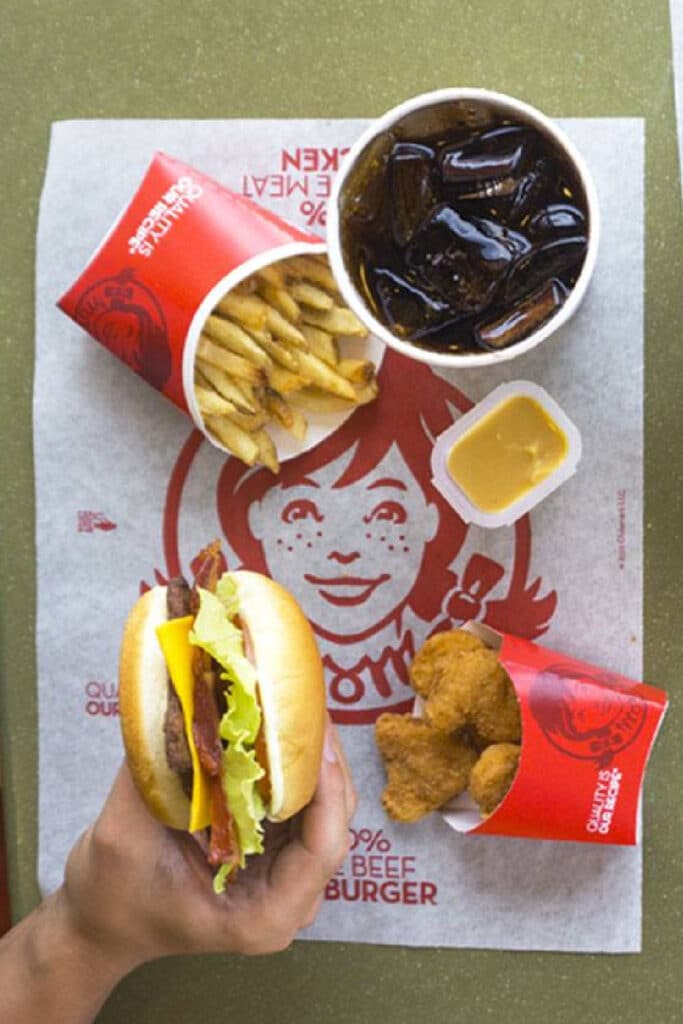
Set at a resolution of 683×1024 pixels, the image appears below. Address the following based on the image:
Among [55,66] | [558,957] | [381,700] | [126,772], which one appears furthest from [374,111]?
[558,957]

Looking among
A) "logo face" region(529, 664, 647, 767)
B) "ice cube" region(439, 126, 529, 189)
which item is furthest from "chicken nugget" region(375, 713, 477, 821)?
"ice cube" region(439, 126, 529, 189)

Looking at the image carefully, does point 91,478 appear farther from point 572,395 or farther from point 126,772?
point 572,395

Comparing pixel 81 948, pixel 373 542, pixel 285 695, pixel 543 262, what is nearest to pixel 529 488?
pixel 373 542

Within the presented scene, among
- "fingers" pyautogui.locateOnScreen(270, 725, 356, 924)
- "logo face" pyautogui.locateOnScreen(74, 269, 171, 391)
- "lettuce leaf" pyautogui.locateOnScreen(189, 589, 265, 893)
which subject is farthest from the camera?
"logo face" pyautogui.locateOnScreen(74, 269, 171, 391)

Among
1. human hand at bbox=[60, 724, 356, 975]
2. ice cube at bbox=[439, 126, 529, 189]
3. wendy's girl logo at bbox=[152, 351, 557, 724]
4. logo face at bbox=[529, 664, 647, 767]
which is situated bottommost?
human hand at bbox=[60, 724, 356, 975]

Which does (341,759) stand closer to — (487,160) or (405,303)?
(405,303)

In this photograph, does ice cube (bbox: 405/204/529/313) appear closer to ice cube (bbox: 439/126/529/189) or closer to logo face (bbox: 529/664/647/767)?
ice cube (bbox: 439/126/529/189)

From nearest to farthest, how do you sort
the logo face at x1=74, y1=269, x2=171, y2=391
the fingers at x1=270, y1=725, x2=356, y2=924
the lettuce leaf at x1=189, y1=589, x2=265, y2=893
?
1. the lettuce leaf at x1=189, y1=589, x2=265, y2=893
2. the fingers at x1=270, y1=725, x2=356, y2=924
3. the logo face at x1=74, y1=269, x2=171, y2=391
